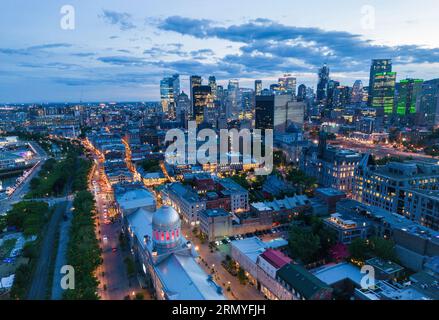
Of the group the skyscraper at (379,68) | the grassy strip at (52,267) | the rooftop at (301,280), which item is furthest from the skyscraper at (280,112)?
the rooftop at (301,280)

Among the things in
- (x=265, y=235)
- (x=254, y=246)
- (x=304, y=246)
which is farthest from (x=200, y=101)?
(x=304, y=246)

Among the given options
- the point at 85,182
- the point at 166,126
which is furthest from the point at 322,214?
the point at 166,126

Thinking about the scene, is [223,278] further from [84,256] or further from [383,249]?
[383,249]

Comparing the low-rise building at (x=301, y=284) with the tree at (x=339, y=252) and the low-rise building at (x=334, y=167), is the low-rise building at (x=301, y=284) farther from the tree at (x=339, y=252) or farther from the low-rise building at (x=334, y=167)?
the low-rise building at (x=334, y=167)

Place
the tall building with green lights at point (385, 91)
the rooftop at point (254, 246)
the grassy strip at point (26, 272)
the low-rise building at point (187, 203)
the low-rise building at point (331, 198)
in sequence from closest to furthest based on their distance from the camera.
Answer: the grassy strip at point (26, 272) < the rooftop at point (254, 246) < the low-rise building at point (187, 203) < the low-rise building at point (331, 198) < the tall building with green lights at point (385, 91)

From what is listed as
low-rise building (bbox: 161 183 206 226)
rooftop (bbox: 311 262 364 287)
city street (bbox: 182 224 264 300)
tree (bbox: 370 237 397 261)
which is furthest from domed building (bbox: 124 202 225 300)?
tree (bbox: 370 237 397 261)

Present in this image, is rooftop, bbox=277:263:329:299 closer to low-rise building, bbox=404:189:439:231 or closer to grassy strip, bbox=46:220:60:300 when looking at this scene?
grassy strip, bbox=46:220:60:300
